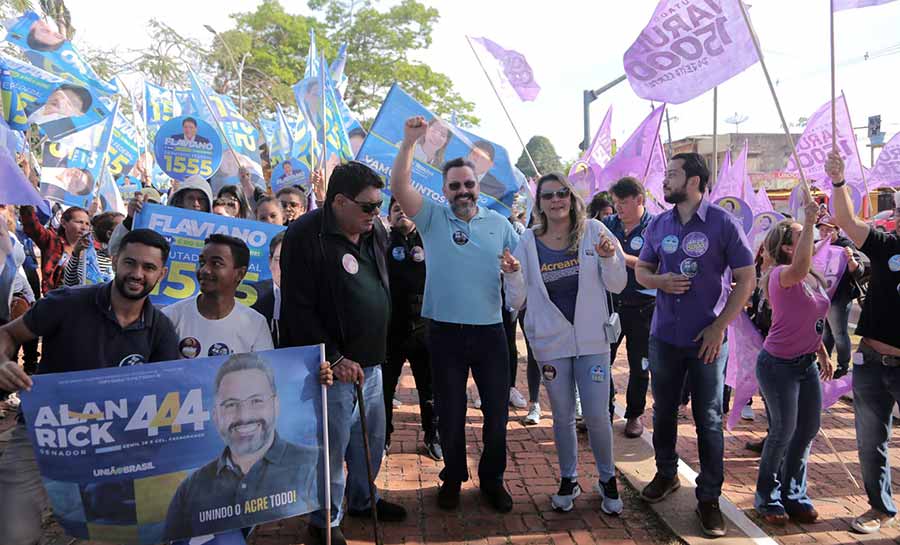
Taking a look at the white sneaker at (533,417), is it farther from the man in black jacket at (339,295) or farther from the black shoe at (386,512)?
the man in black jacket at (339,295)

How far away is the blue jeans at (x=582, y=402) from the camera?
3.73m

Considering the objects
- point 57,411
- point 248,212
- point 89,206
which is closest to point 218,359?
point 57,411

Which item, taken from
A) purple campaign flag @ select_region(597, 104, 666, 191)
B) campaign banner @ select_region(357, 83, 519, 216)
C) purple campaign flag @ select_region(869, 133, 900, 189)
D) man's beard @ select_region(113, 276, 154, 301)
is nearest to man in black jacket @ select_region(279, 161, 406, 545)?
man's beard @ select_region(113, 276, 154, 301)

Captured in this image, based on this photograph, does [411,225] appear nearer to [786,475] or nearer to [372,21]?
[786,475]

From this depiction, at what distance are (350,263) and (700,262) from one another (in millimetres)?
2057

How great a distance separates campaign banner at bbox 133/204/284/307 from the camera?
13.0 ft

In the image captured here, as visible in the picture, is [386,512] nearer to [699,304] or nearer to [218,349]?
[218,349]

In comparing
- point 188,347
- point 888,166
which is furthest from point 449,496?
point 888,166

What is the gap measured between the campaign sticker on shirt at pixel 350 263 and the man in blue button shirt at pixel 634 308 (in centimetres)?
266

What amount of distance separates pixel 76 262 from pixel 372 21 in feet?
88.3

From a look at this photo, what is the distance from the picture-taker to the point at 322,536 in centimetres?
332

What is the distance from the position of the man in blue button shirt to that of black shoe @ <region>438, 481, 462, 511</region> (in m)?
1.85

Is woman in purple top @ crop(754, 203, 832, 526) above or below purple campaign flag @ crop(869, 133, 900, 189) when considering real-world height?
below

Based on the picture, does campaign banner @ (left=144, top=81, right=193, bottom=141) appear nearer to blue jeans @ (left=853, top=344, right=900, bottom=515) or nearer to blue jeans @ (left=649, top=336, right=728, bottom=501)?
blue jeans @ (left=649, top=336, right=728, bottom=501)
